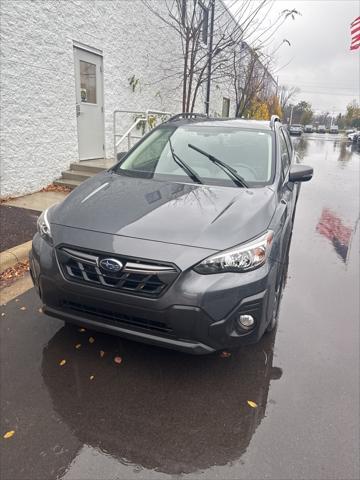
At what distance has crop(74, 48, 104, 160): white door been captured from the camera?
8.28 meters

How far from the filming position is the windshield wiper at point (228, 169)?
10.7ft

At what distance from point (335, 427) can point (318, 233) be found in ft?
15.0

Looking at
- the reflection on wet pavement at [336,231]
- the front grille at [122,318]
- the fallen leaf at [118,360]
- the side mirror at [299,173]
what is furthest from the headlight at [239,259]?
the reflection on wet pavement at [336,231]

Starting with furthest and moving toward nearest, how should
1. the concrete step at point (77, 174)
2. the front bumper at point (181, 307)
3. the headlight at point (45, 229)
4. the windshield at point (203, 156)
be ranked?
1. the concrete step at point (77, 174)
2. the windshield at point (203, 156)
3. the headlight at point (45, 229)
4. the front bumper at point (181, 307)

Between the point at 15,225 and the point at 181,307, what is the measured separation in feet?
12.7

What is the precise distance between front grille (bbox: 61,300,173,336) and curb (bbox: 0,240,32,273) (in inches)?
76.2

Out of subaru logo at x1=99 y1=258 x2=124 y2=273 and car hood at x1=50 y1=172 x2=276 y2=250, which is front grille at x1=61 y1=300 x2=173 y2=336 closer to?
subaru logo at x1=99 y1=258 x2=124 y2=273

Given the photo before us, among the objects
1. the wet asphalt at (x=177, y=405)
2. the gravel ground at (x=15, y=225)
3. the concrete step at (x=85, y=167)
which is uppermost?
the concrete step at (x=85, y=167)

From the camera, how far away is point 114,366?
2.79 meters

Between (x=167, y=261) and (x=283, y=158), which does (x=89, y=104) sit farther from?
(x=167, y=261)

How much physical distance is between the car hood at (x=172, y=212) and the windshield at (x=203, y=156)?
0.29m

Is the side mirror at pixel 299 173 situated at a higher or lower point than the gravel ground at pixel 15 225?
higher

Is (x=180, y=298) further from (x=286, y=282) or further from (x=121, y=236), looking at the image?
(x=286, y=282)

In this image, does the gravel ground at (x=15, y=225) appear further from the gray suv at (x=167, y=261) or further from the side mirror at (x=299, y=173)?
the side mirror at (x=299, y=173)
